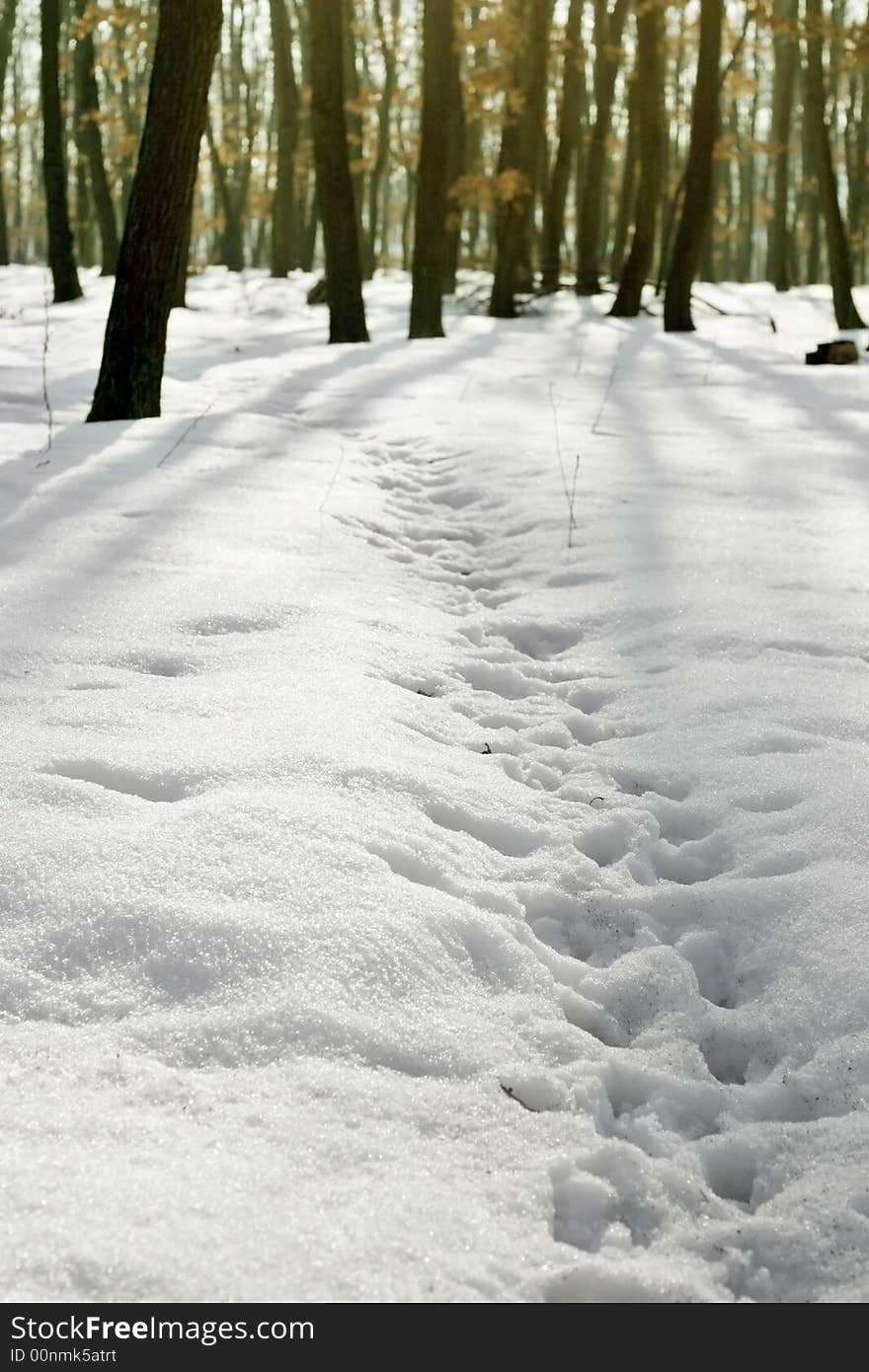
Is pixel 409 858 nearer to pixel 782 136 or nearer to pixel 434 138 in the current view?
pixel 434 138

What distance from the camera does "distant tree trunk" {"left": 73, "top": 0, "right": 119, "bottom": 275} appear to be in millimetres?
15281

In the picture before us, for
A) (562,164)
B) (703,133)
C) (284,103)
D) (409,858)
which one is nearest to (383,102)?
(284,103)

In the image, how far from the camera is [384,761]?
98.3 inches

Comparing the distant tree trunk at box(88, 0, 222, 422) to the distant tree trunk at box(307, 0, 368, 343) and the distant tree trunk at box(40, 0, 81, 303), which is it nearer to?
the distant tree trunk at box(307, 0, 368, 343)

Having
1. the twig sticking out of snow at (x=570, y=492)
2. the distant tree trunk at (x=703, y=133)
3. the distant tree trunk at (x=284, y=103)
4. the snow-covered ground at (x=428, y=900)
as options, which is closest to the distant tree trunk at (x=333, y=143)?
the distant tree trunk at (x=703, y=133)

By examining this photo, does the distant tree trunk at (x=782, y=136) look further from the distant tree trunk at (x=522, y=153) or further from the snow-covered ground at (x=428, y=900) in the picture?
the snow-covered ground at (x=428, y=900)

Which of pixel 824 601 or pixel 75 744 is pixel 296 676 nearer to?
pixel 75 744

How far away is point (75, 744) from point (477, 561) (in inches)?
A: 90.0

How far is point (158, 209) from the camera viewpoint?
5.71m

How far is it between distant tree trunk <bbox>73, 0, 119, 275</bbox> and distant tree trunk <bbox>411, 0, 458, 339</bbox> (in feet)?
17.1

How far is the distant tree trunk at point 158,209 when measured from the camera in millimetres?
5531

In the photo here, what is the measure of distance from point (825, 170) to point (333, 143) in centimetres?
556

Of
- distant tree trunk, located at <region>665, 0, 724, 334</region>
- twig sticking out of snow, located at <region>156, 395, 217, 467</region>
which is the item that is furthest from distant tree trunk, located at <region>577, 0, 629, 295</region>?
twig sticking out of snow, located at <region>156, 395, 217, 467</region>

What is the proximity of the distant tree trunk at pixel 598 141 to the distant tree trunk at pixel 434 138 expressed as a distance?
5961 millimetres
